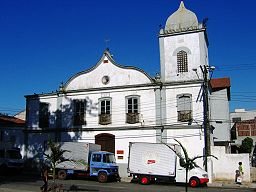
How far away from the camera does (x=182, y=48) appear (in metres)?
30.2

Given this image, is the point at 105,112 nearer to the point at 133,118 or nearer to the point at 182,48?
the point at 133,118

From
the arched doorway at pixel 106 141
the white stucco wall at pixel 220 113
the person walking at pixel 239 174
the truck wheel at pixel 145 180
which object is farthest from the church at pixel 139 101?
the white stucco wall at pixel 220 113

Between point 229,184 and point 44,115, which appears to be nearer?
point 229,184

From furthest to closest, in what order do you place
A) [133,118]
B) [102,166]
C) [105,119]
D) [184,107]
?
[105,119] → [133,118] → [184,107] → [102,166]

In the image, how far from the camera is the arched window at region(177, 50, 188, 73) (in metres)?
29.9

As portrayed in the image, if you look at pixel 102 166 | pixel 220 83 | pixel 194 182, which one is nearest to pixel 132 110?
pixel 102 166

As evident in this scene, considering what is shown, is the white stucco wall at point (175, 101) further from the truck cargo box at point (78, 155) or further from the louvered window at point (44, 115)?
the louvered window at point (44, 115)

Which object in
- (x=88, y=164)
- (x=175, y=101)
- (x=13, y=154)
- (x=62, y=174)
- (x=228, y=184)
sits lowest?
(x=228, y=184)

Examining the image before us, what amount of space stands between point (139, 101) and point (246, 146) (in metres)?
25.7

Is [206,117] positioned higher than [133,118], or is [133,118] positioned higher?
[133,118]

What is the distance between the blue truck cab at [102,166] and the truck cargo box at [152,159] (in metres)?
1.58

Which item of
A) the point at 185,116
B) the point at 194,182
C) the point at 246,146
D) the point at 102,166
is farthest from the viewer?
the point at 246,146

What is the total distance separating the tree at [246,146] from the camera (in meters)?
49.3

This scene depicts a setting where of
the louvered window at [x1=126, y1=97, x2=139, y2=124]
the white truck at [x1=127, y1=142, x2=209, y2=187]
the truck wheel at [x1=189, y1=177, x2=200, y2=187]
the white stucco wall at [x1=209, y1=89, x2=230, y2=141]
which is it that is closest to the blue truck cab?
the white truck at [x1=127, y1=142, x2=209, y2=187]
